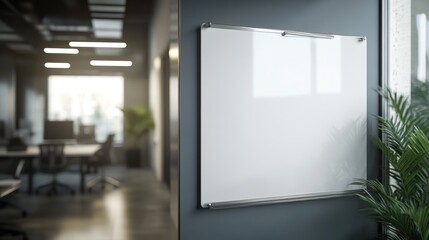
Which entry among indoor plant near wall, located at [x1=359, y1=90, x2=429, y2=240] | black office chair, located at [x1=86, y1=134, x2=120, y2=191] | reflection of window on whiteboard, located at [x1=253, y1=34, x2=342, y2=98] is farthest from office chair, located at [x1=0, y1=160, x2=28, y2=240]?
indoor plant near wall, located at [x1=359, y1=90, x2=429, y2=240]

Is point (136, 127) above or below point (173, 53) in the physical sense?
below

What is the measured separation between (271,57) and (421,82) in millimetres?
1393

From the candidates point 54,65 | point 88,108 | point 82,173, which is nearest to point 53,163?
point 82,173

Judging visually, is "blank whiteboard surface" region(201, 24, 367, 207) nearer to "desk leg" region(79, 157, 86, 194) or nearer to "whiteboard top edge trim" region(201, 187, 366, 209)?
"whiteboard top edge trim" region(201, 187, 366, 209)

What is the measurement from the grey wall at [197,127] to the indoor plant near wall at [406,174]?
0.83 ft

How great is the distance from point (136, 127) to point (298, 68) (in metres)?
1.47

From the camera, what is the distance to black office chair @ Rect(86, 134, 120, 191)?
9.61ft

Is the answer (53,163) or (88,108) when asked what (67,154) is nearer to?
(53,163)

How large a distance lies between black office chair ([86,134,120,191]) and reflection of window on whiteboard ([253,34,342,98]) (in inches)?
52.9

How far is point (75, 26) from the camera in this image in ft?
9.36

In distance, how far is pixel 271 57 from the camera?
2730 mm

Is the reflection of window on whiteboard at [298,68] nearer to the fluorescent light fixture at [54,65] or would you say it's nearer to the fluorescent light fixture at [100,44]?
the fluorescent light fixture at [100,44]

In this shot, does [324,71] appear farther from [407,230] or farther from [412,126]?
[407,230]

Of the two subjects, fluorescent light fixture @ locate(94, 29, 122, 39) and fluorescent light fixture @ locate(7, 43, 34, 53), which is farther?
fluorescent light fixture @ locate(94, 29, 122, 39)
